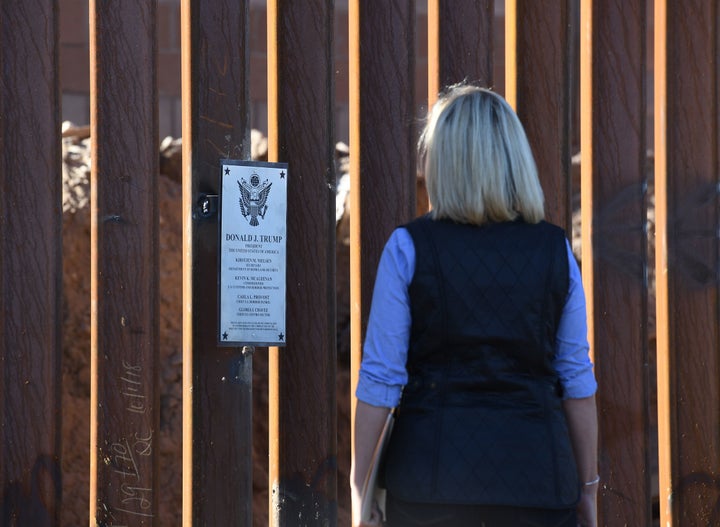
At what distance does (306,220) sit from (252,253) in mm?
204

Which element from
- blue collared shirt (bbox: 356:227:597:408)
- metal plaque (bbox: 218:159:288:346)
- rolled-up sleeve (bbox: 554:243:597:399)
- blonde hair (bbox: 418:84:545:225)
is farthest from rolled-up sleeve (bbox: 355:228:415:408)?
metal plaque (bbox: 218:159:288:346)

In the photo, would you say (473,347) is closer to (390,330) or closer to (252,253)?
(390,330)

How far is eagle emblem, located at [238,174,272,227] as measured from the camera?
9.81 ft

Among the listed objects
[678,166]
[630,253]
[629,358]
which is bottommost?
[629,358]

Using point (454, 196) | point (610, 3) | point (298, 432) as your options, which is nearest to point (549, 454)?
point (454, 196)

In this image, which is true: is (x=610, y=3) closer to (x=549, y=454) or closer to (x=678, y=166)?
(x=678, y=166)

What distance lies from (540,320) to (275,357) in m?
1.06

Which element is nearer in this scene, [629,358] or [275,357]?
[275,357]

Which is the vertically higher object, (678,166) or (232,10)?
(232,10)

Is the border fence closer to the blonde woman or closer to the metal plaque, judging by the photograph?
the metal plaque

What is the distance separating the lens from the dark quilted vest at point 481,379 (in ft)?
6.98

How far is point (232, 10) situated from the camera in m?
3.04

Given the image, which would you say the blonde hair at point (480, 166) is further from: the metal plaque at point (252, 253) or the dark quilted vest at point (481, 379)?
the metal plaque at point (252, 253)

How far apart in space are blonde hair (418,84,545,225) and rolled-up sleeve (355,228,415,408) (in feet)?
0.45
